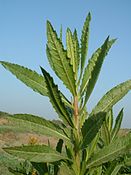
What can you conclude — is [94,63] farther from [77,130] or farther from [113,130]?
[113,130]

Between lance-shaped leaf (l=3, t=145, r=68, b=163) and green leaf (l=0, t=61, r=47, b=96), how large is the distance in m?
0.40

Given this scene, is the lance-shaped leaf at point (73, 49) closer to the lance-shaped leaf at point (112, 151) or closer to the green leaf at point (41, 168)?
the lance-shaped leaf at point (112, 151)

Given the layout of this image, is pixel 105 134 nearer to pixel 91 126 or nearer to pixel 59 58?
pixel 91 126

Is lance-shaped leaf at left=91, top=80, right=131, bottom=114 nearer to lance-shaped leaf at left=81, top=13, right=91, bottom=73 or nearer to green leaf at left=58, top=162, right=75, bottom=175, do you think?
lance-shaped leaf at left=81, top=13, right=91, bottom=73

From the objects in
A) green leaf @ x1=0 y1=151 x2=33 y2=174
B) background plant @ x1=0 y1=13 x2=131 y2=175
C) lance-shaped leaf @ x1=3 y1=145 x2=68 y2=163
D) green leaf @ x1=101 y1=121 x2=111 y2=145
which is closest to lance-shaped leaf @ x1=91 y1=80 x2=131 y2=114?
background plant @ x1=0 y1=13 x2=131 y2=175

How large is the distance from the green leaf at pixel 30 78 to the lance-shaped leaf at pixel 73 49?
22 centimetres

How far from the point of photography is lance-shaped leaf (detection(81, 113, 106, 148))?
2.16 meters

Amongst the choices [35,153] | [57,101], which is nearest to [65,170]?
[35,153]

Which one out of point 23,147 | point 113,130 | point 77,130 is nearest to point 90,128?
point 77,130

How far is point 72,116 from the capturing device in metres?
2.43

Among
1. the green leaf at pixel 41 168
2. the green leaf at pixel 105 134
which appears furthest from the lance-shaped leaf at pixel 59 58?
the green leaf at pixel 105 134

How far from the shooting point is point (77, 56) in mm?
2473

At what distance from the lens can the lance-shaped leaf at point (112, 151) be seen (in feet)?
7.14

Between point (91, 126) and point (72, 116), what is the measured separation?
26 cm
